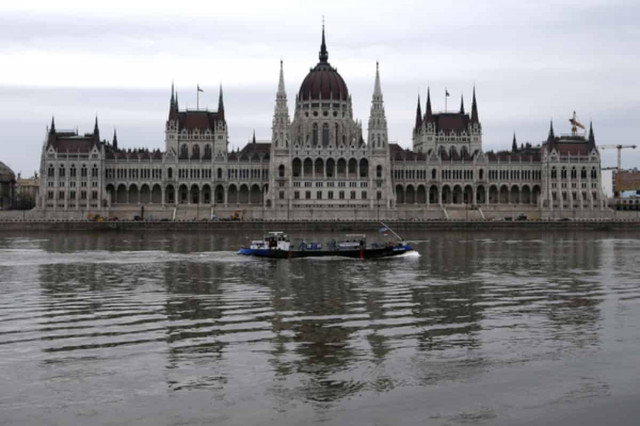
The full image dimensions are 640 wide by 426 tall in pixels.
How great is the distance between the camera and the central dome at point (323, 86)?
504ft

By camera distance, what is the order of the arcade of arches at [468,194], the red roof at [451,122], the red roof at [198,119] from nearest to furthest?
the arcade of arches at [468,194]
the red roof at [198,119]
the red roof at [451,122]

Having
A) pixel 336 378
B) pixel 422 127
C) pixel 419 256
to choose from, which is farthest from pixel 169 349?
pixel 422 127

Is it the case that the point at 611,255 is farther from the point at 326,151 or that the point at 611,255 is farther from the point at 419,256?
the point at 326,151

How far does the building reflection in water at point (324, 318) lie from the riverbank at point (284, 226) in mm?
61449

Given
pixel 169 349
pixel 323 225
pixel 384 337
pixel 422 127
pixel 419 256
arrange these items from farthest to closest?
pixel 422 127 < pixel 323 225 < pixel 419 256 < pixel 384 337 < pixel 169 349

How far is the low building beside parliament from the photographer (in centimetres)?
14050

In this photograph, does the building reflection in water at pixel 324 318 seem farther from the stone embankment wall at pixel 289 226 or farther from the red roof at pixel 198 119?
the red roof at pixel 198 119

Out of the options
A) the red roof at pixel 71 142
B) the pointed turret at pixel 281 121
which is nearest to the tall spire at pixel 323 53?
the pointed turret at pixel 281 121

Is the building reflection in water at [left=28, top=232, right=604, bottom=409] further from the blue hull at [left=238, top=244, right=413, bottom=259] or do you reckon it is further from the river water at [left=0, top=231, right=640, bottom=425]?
the blue hull at [left=238, top=244, right=413, bottom=259]

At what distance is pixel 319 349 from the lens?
24656 millimetres

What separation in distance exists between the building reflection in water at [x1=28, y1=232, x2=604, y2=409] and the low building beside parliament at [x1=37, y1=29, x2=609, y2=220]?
275ft

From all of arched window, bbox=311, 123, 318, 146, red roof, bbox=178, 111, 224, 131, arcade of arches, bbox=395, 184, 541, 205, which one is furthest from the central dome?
arcade of arches, bbox=395, 184, 541, 205

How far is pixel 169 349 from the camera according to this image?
80.7 ft

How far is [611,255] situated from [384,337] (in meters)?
45.2
